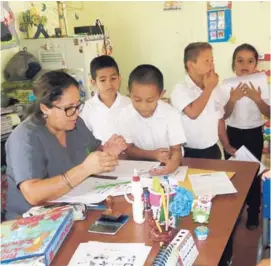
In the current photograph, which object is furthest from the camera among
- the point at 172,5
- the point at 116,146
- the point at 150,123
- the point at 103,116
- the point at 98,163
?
the point at 172,5

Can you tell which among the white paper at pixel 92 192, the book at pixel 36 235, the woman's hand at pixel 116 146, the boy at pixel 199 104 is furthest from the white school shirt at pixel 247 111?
the book at pixel 36 235

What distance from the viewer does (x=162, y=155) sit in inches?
69.6

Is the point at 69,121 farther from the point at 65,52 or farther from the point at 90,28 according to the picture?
the point at 90,28

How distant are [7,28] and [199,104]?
1.59 m

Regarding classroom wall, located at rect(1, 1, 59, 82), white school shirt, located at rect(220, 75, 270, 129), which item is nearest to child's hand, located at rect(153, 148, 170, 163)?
white school shirt, located at rect(220, 75, 270, 129)

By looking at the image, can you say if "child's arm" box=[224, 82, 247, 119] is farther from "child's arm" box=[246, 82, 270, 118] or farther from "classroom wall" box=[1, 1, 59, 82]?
"classroom wall" box=[1, 1, 59, 82]

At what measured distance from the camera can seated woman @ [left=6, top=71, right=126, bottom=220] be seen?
56.6 inches

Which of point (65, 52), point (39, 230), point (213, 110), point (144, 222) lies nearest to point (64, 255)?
point (39, 230)

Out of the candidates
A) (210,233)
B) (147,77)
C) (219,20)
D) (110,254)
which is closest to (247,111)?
(147,77)

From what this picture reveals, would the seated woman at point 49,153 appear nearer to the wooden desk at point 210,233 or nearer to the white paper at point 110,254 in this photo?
the wooden desk at point 210,233

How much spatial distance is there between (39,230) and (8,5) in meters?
2.24

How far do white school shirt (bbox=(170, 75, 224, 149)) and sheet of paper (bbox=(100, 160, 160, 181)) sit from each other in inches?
21.0

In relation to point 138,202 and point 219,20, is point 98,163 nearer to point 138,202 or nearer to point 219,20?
point 138,202

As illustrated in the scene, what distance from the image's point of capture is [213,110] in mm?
2264
